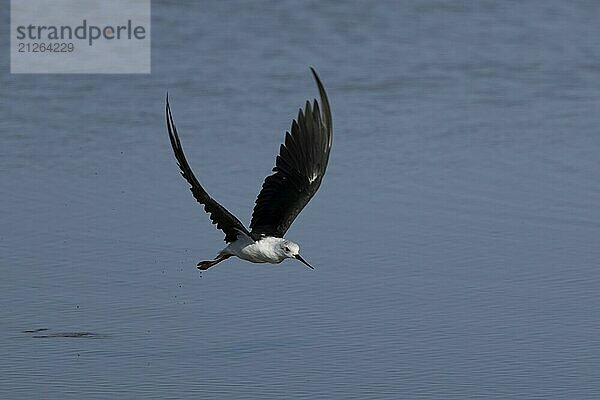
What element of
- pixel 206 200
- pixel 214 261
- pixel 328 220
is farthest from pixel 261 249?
pixel 328 220

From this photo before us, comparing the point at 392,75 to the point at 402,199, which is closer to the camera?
the point at 402,199

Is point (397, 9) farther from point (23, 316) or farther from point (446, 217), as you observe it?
point (23, 316)

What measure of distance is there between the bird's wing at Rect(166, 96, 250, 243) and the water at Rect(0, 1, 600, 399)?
24.1 inches

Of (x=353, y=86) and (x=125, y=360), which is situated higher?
(x=353, y=86)

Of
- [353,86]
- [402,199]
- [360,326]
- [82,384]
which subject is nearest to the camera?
[82,384]

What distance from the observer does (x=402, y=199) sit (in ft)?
36.6

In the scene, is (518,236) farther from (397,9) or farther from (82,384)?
(397,9)

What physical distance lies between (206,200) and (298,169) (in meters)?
1.64

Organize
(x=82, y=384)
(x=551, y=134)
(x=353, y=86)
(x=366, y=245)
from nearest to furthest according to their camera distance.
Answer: (x=82, y=384) < (x=366, y=245) < (x=551, y=134) < (x=353, y=86)

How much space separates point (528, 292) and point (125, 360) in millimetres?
2293

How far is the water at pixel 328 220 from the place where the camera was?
8.70m

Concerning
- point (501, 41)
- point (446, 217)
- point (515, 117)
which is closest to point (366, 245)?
point (446, 217)
